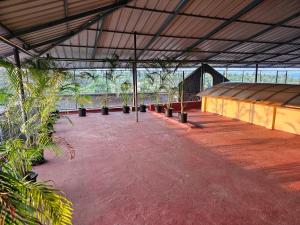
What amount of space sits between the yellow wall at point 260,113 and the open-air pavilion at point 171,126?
3cm

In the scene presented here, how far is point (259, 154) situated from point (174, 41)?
19.1 feet

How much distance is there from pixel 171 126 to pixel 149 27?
142 inches

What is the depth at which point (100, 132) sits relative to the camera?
6750 millimetres

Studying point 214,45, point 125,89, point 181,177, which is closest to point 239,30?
point 214,45

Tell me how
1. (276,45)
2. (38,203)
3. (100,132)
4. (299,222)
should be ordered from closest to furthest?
(38,203), (299,222), (100,132), (276,45)

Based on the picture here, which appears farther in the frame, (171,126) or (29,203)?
(171,126)

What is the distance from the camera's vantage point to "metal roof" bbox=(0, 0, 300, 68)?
4180mm

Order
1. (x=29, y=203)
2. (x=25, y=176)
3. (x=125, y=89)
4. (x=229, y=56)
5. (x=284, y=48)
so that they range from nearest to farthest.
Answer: (x=29, y=203), (x=25, y=176), (x=125, y=89), (x=284, y=48), (x=229, y=56)

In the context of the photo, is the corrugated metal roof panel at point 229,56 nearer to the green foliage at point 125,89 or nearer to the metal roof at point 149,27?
the metal roof at point 149,27

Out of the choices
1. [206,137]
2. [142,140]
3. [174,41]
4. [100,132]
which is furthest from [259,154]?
[174,41]

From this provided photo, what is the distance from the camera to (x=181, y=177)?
12.1ft

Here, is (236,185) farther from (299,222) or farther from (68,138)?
(68,138)

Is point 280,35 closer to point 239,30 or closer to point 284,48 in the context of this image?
point 239,30

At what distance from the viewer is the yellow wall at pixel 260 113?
6.27m
